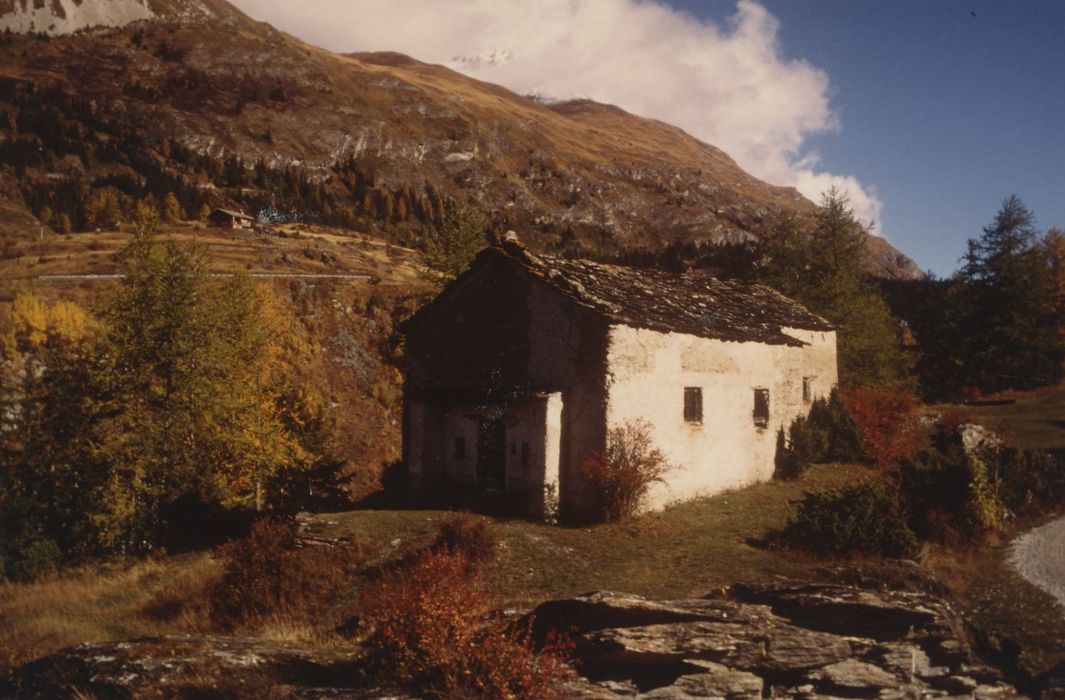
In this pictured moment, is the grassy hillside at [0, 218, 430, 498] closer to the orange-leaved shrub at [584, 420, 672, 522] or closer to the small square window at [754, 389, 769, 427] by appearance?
the orange-leaved shrub at [584, 420, 672, 522]

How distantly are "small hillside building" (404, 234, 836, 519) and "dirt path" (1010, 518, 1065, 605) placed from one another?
23.7 ft

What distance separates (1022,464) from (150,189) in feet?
322

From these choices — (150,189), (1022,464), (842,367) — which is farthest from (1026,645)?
(150,189)

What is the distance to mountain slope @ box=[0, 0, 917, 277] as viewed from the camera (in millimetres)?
101312

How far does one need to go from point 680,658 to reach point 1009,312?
38.1 metres

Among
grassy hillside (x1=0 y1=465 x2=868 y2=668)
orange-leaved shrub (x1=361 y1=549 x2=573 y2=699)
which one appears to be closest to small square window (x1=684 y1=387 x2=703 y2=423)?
grassy hillside (x1=0 y1=465 x2=868 y2=668)

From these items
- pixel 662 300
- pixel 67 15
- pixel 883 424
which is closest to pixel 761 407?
pixel 662 300

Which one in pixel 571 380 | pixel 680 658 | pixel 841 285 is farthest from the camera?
pixel 841 285

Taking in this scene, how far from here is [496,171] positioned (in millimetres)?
146125

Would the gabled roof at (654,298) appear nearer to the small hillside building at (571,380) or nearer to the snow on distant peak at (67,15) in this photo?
the small hillside building at (571,380)

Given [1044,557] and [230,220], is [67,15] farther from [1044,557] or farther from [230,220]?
[1044,557]

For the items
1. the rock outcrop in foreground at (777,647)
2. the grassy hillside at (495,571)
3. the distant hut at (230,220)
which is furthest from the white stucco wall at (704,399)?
the distant hut at (230,220)

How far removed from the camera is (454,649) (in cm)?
844

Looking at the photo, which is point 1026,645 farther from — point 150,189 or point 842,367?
point 150,189
